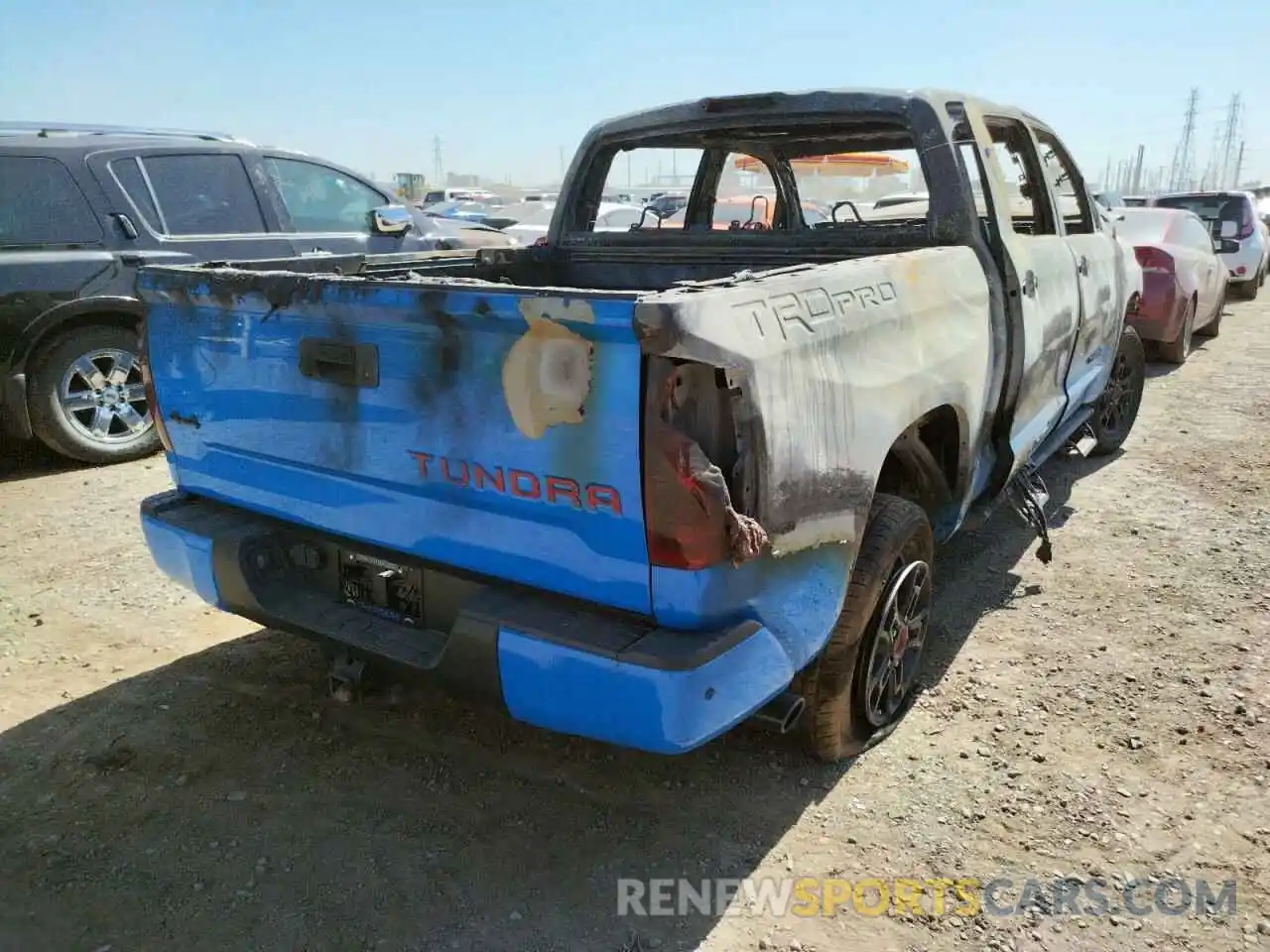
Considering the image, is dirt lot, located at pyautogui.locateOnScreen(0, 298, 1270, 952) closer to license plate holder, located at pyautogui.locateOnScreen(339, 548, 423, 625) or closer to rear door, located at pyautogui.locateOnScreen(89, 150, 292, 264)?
license plate holder, located at pyautogui.locateOnScreen(339, 548, 423, 625)

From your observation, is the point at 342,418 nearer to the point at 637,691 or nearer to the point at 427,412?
the point at 427,412

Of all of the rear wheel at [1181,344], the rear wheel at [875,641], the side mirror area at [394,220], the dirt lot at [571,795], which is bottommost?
the rear wheel at [1181,344]

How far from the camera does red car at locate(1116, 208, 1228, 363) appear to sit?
8273 mm

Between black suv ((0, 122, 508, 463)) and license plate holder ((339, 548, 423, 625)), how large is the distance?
11.6 ft

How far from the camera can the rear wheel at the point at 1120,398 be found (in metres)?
5.92

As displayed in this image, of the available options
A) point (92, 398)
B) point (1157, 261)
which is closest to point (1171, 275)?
point (1157, 261)

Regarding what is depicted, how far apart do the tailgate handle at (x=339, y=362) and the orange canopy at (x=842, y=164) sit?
2.64 meters

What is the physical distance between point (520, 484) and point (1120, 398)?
5.12m

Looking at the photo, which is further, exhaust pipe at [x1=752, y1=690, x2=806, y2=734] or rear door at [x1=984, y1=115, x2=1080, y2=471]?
rear door at [x1=984, y1=115, x2=1080, y2=471]

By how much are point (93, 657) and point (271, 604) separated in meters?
1.37

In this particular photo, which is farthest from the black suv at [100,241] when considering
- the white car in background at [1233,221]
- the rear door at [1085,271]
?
the white car in background at [1233,221]

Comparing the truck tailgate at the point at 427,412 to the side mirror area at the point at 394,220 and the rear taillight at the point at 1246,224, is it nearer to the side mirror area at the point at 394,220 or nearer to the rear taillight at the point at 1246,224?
the side mirror area at the point at 394,220

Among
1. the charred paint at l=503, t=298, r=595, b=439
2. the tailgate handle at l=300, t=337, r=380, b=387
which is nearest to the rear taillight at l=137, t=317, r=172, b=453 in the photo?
the tailgate handle at l=300, t=337, r=380, b=387

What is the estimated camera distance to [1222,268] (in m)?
10.4
